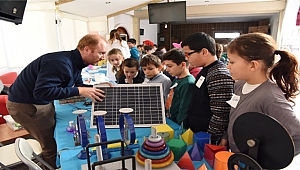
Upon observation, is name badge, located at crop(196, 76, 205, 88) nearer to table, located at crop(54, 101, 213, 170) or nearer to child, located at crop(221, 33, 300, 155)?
child, located at crop(221, 33, 300, 155)

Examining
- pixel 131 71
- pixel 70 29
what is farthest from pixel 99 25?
pixel 131 71

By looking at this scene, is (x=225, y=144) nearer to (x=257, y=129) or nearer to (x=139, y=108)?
(x=257, y=129)

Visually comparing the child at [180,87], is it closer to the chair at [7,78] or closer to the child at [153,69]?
the child at [153,69]

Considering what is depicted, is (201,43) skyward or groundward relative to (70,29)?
groundward

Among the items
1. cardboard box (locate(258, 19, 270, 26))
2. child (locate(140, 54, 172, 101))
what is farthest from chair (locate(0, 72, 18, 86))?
cardboard box (locate(258, 19, 270, 26))

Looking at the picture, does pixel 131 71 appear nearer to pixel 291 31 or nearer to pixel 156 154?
pixel 156 154

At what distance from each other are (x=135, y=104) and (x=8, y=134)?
1689mm

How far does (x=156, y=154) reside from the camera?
2.90ft

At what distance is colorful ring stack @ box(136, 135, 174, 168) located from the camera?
34.6 inches

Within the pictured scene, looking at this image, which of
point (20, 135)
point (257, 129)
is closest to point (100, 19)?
point (20, 135)

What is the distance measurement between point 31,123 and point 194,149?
1.39 metres

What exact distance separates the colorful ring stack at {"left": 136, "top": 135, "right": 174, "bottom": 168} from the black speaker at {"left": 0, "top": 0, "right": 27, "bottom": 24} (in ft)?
4.77

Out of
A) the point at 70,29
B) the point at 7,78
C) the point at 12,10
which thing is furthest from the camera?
the point at 70,29

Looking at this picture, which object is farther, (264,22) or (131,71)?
(264,22)
